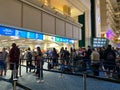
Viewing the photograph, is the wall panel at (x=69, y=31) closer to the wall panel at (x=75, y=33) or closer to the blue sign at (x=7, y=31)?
the wall panel at (x=75, y=33)

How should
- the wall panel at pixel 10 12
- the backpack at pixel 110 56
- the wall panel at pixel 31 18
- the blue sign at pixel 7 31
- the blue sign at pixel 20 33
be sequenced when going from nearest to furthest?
1. the wall panel at pixel 10 12
2. the blue sign at pixel 7 31
3. the backpack at pixel 110 56
4. the wall panel at pixel 31 18
5. the blue sign at pixel 20 33

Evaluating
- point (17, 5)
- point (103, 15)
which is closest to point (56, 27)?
point (17, 5)

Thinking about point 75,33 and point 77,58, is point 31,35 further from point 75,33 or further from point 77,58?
point 75,33

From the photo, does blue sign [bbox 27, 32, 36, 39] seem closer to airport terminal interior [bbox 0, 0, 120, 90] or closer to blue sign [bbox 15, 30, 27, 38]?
airport terminal interior [bbox 0, 0, 120, 90]

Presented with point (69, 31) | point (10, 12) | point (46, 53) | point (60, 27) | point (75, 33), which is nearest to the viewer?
point (10, 12)

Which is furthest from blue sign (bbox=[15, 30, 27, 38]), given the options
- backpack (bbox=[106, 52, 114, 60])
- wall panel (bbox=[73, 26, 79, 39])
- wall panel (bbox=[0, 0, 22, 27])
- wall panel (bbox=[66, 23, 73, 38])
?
wall panel (bbox=[73, 26, 79, 39])

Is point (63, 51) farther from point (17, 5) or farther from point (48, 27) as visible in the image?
point (17, 5)

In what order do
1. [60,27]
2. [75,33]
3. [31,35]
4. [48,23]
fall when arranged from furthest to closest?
[75,33], [60,27], [48,23], [31,35]

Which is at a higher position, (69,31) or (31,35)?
(69,31)

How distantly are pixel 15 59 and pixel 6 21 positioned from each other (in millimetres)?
1658

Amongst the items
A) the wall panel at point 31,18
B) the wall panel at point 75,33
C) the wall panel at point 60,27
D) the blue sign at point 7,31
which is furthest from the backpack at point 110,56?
the wall panel at point 75,33

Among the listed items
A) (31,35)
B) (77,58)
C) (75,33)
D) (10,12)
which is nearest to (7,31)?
(10,12)

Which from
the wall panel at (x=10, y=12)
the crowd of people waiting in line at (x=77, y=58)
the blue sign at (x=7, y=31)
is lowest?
the crowd of people waiting in line at (x=77, y=58)

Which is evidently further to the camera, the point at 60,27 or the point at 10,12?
the point at 60,27
